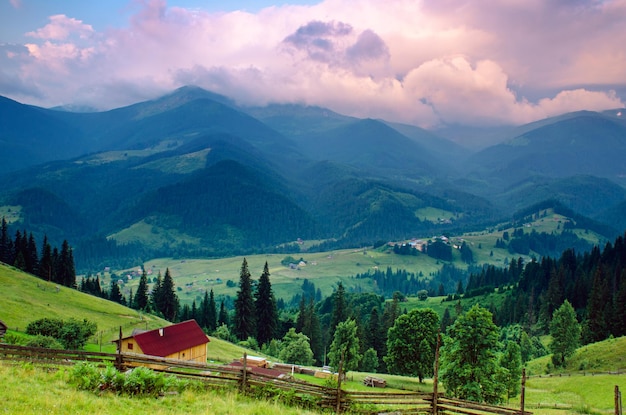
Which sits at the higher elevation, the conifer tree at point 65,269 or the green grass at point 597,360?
the conifer tree at point 65,269

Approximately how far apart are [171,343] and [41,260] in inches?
2706

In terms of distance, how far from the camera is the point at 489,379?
41.1 m

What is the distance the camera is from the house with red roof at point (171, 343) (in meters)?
53.3

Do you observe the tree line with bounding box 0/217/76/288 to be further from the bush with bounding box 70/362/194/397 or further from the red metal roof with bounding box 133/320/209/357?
the bush with bounding box 70/362/194/397

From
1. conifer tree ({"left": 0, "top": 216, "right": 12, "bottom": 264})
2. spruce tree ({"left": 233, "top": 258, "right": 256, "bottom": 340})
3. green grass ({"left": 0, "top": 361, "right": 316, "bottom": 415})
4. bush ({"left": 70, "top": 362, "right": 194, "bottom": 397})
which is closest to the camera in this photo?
green grass ({"left": 0, "top": 361, "right": 316, "bottom": 415})

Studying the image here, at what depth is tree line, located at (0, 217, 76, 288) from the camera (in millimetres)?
103250

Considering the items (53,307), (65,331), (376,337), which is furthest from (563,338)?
(53,307)

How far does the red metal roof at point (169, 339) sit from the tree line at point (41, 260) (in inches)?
2258

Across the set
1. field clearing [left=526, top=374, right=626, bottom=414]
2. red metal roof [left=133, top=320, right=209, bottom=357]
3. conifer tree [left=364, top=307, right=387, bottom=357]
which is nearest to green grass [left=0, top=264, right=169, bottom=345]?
red metal roof [left=133, top=320, right=209, bottom=357]

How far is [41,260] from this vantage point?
347ft

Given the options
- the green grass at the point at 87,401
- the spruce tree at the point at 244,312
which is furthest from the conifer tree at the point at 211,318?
the green grass at the point at 87,401

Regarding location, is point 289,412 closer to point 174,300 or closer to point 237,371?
point 237,371

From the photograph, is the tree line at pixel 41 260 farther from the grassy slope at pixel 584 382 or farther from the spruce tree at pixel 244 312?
the grassy slope at pixel 584 382

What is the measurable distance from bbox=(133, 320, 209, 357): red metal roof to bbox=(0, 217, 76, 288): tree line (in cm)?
5735
